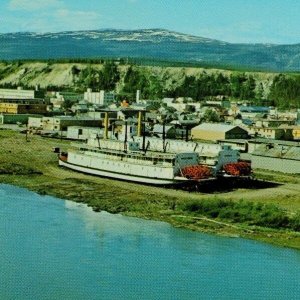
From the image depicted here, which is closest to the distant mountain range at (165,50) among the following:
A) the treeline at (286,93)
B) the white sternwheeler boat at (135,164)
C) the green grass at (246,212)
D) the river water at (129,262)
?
the treeline at (286,93)

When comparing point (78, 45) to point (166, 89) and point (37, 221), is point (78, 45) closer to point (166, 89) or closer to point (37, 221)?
point (166, 89)

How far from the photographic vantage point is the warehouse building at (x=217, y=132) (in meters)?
31.3

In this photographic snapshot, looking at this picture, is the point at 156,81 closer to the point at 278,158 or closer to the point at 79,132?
the point at 79,132

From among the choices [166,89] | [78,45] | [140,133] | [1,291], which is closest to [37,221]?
[1,291]

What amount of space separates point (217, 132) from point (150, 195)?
45.2ft

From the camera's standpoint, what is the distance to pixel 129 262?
40.4 feet

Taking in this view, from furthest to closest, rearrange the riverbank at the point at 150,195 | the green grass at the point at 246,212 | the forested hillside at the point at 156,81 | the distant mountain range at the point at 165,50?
the distant mountain range at the point at 165,50
the forested hillside at the point at 156,81
the green grass at the point at 246,212
the riverbank at the point at 150,195

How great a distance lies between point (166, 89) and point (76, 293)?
52.8 metres

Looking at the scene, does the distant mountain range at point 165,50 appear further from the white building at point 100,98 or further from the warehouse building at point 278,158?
the warehouse building at point 278,158

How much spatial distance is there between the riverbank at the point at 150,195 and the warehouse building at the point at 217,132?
27.2 ft

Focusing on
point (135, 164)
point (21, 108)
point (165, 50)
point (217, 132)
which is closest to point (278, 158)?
point (135, 164)

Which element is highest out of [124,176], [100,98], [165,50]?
[165,50]

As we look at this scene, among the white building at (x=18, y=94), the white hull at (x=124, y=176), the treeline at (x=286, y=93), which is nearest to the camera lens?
the white hull at (x=124, y=176)

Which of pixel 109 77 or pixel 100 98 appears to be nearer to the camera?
pixel 100 98
